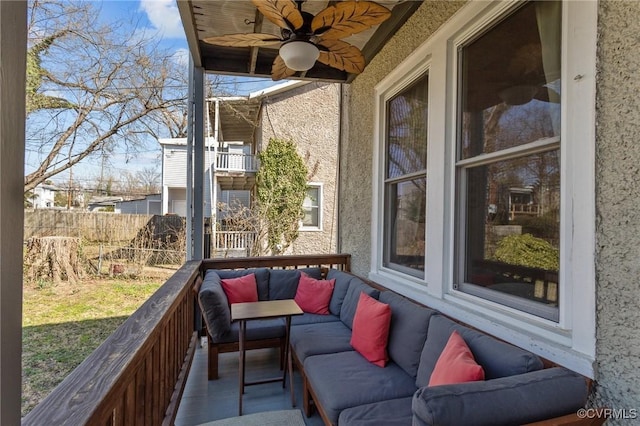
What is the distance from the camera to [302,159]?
914 centimetres

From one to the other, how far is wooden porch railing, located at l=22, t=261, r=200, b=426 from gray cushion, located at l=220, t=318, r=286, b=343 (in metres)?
0.43

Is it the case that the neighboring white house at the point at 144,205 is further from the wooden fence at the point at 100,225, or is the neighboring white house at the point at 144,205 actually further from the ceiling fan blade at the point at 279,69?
the ceiling fan blade at the point at 279,69

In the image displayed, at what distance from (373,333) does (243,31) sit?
10.6 ft

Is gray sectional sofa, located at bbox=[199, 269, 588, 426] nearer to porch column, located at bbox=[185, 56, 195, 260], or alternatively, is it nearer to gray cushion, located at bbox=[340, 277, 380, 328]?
gray cushion, located at bbox=[340, 277, 380, 328]

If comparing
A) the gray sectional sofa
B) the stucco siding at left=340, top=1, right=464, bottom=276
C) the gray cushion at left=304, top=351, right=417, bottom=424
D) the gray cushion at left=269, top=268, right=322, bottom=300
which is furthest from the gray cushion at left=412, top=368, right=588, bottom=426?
the gray cushion at left=269, top=268, right=322, bottom=300

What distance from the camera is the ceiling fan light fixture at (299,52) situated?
2.26 meters

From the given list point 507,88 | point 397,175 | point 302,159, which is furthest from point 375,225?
point 302,159

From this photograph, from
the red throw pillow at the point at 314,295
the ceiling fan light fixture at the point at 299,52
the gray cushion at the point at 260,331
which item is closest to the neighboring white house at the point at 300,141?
the red throw pillow at the point at 314,295

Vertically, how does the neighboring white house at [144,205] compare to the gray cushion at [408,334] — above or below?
above

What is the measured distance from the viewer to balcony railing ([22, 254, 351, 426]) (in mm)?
903

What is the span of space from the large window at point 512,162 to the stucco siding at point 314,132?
6.98 metres

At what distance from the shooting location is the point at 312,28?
7.29 feet

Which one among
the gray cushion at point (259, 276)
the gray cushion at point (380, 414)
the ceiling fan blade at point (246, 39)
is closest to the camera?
the gray cushion at point (380, 414)

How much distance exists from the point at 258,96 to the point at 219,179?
306 centimetres
